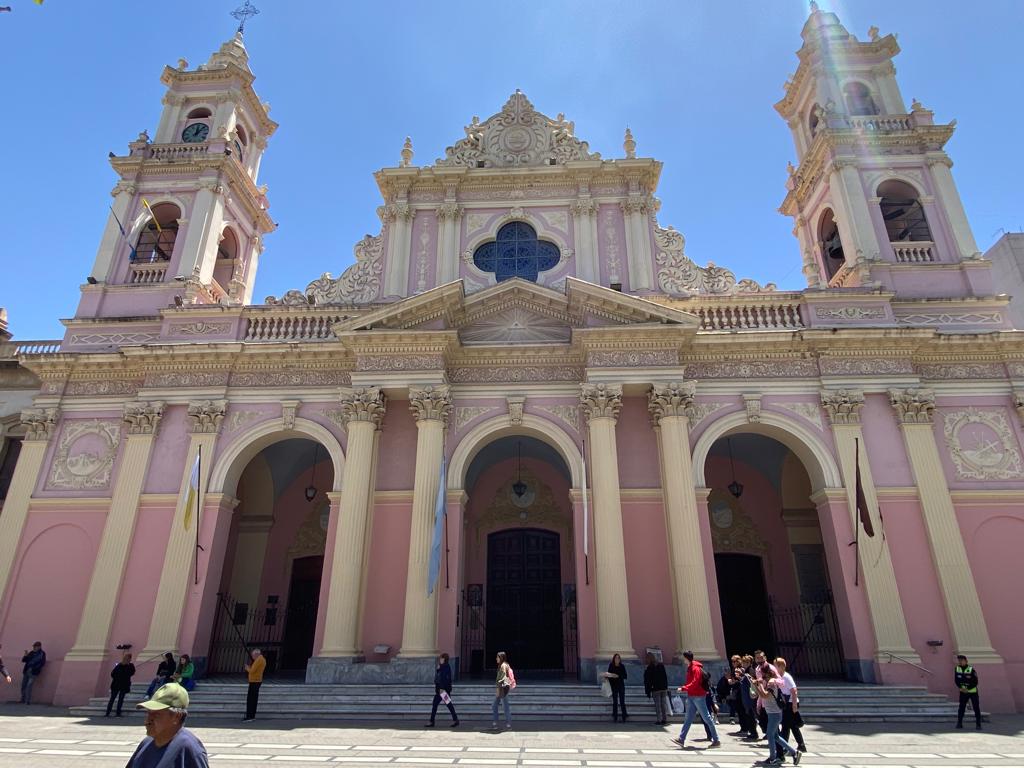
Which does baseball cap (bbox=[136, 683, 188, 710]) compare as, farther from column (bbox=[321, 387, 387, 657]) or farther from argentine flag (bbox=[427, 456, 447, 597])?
column (bbox=[321, 387, 387, 657])

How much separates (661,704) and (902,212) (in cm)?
1763

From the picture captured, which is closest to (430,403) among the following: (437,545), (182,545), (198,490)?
(437,545)

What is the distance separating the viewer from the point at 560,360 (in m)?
16.6

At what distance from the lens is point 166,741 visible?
3115 millimetres

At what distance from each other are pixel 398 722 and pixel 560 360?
904 centimetres

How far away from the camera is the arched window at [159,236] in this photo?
21.0 m

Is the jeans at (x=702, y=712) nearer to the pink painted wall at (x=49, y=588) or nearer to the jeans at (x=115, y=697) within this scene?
the jeans at (x=115, y=697)

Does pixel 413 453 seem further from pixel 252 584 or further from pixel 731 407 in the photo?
pixel 731 407

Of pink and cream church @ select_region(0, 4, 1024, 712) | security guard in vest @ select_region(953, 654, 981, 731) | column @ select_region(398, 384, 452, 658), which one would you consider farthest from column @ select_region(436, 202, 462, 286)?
security guard in vest @ select_region(953, 654, 981, 731)

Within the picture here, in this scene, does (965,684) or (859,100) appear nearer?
(965,684)

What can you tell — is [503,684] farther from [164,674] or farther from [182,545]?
[182,545]

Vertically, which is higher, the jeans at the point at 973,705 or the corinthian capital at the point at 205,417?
the corinthian capital at the point at 205,417

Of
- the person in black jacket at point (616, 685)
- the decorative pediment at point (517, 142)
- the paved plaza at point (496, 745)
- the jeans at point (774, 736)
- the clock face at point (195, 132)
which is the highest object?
the clock face at point (195, 132)

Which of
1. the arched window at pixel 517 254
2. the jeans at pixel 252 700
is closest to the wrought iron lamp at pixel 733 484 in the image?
the arched window at pixel 517 254
